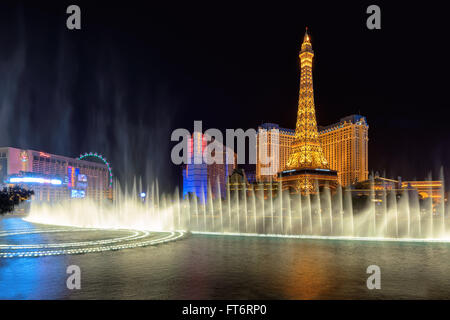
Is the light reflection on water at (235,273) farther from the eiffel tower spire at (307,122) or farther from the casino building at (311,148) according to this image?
the casino building at (311,148)

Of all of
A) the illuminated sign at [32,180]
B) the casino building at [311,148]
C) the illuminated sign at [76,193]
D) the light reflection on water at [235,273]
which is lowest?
the illuminated sign at [76,193]

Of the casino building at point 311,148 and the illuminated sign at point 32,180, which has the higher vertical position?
the casino building at point 311,148

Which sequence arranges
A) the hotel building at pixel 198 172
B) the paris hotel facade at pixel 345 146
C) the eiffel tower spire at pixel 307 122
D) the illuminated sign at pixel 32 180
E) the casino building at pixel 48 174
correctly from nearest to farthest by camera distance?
the eiffel tower spire at pixel 307 122 → the illuminated sign at pixel 32 180 → the casino building at pixel 48 174 → the hotel building at pixel 198 172 → the paris hotel facade at pixel 345 146

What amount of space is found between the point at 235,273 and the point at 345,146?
5011 inches

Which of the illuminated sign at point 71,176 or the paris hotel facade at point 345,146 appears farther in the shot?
the illuminated sign at point 71,176

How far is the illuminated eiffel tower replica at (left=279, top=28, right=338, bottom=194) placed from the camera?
9806cm

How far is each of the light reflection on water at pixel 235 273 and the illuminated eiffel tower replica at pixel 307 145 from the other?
81501 millimetres

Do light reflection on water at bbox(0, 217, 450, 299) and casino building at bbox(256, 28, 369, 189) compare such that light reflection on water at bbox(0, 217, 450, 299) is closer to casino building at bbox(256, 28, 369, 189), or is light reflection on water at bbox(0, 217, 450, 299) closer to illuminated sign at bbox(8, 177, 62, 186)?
casino building at bbox(256, 28, 369, 189)

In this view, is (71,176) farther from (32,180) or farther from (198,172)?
(198,172)

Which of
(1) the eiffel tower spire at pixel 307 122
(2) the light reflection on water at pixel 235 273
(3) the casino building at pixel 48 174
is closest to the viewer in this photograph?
(2) the light reflection on water at pixel 235 273

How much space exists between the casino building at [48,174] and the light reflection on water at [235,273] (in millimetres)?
91732

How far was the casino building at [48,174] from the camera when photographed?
106 meters

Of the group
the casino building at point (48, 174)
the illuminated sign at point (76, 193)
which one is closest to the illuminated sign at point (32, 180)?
the casino building at point (48, 174)

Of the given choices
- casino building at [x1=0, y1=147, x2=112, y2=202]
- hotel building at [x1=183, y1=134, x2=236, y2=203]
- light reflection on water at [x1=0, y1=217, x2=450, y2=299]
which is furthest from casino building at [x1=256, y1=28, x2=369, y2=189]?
light reflection on water at [x1=0, y1=217, x2=450, y2=299]
